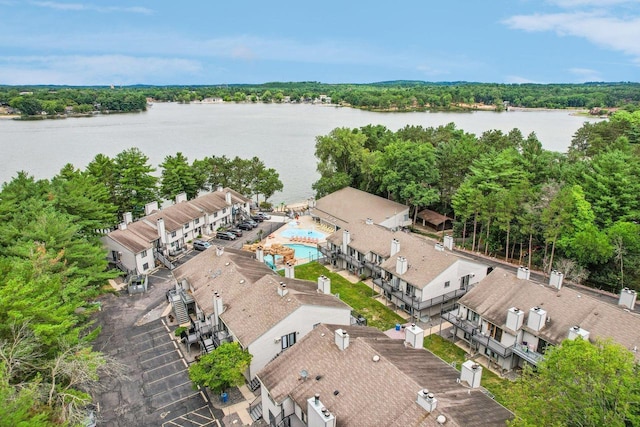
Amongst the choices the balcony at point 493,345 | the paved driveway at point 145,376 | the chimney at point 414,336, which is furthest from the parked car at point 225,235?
Answer: the chimney at point 414,336

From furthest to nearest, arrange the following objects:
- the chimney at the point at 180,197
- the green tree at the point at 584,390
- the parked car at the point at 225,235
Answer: the chimney at the point at 180,197 → the parked car at the point at 225,235 → the green tree at the point at 584,390

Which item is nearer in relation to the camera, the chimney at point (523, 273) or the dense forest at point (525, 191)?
the chimney at point (523, 273)

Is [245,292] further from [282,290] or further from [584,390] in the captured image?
[584,390]

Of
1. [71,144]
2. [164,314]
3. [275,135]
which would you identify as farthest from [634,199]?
[71,144]

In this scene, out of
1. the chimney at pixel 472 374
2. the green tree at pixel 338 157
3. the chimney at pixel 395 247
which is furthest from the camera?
the green tree at pixel 338 157

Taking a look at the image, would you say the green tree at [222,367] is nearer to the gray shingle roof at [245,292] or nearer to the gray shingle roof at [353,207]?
the gray shingle roof at [245,292]

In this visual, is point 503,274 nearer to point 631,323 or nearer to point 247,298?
point 631,323

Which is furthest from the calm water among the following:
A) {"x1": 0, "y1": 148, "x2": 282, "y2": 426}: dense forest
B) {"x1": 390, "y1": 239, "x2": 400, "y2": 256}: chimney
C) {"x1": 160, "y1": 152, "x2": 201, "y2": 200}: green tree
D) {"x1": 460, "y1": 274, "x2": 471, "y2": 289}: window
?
{"x1": 460, "y1": 274, "x2": 471, "y2": 289}: window

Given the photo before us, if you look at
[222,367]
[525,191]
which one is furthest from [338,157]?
[222,367]
